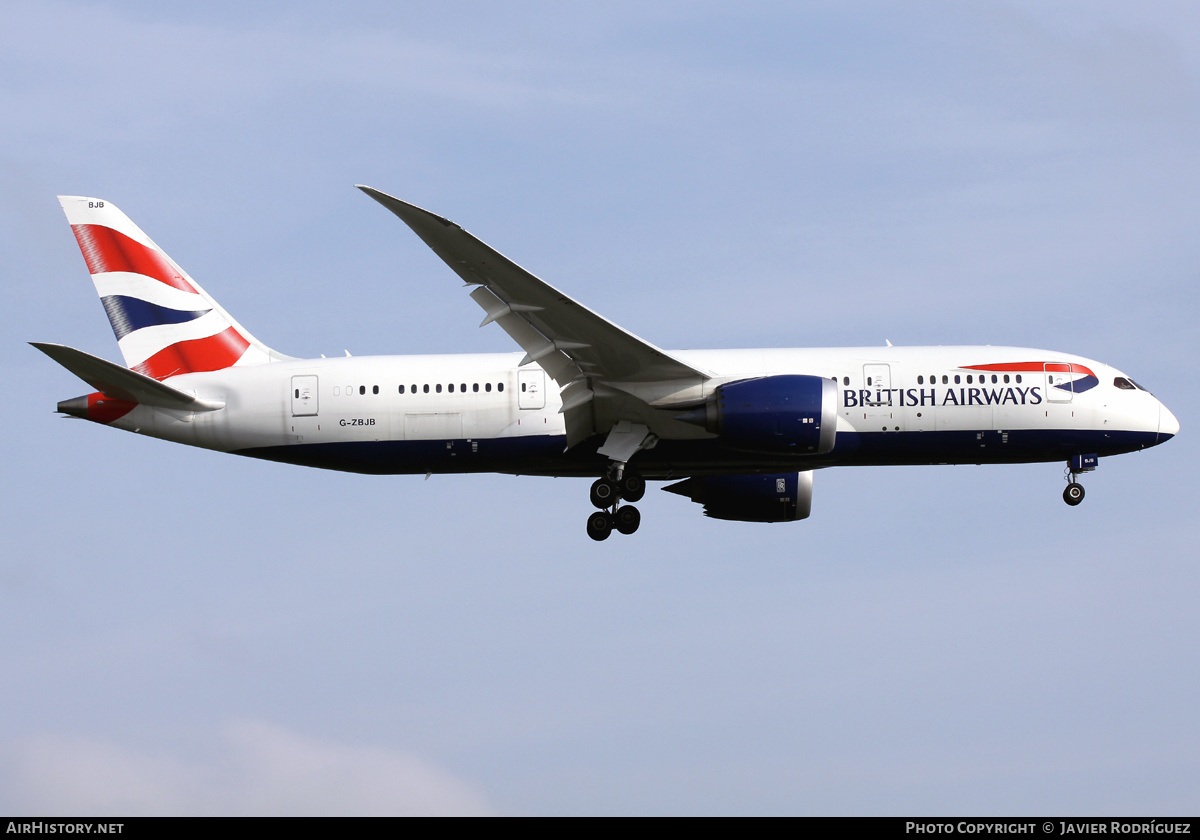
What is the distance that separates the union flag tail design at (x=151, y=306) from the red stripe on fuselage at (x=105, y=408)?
178 centimetres

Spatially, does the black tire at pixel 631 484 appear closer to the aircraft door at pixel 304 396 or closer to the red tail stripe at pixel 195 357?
the aircraft door at pixel 304 396

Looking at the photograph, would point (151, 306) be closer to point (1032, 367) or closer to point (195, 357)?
point (195, 357)

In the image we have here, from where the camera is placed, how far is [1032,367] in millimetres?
33625

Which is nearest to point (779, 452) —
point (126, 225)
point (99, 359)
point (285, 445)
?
point (285, 445)

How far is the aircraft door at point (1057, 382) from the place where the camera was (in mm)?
33438

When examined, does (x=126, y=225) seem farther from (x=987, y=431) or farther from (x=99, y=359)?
(x=987, y=431)

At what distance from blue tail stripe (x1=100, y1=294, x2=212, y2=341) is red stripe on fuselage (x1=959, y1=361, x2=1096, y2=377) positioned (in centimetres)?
1953

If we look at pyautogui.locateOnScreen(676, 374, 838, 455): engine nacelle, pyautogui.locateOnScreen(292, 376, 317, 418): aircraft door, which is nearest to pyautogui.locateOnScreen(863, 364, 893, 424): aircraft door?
pyautogui.locateOnScreen(676, 374, 838, 455): engine nacelle

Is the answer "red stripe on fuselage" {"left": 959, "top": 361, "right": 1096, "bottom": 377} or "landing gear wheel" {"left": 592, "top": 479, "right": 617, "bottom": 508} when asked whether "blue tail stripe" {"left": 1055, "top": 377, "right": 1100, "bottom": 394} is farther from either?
"landing gear wheel" {"left": 592, "top": 479, "right": 617, "bottom": 508}

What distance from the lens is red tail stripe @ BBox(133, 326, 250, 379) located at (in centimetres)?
3569

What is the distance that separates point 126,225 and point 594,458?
14.1m

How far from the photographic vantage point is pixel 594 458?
33906 millimetres

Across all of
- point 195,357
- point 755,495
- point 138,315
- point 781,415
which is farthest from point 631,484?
point 138,315

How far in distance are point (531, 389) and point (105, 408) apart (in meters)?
10.3
